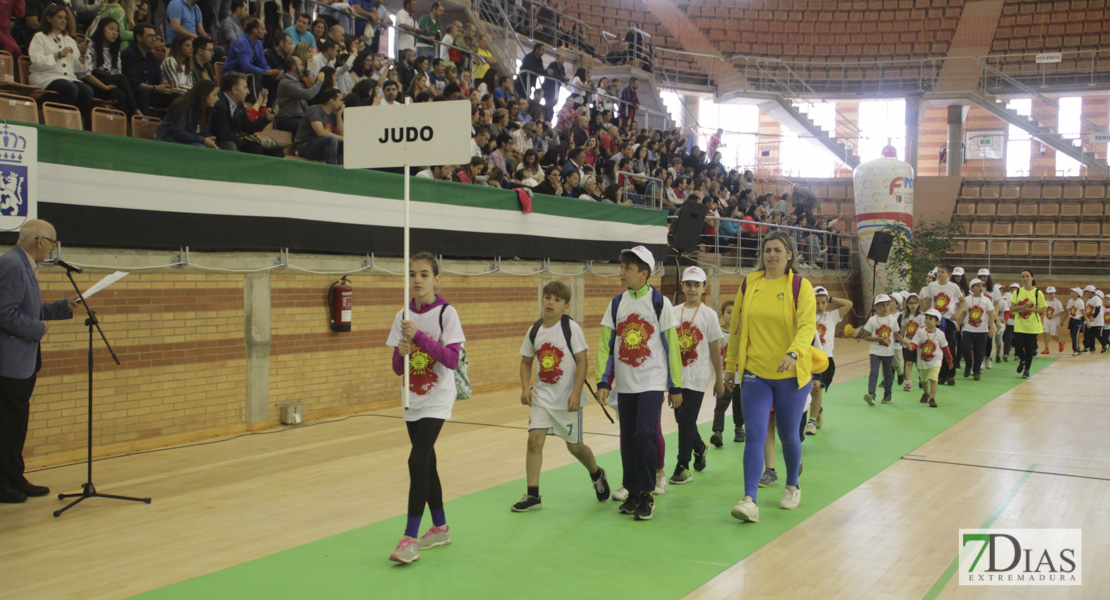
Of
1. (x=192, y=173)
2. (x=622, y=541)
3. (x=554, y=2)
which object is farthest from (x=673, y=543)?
(x=554, y=2)

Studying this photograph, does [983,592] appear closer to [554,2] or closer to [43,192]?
[43,192]

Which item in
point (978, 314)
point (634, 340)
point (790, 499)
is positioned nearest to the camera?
point (634, 340)

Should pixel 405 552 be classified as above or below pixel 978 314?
below

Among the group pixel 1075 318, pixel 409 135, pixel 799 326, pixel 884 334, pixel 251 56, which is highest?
pixel 251 56

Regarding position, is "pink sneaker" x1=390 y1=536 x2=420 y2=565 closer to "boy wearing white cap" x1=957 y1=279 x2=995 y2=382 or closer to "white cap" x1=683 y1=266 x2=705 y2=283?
"white cap" x1=683 y1=266 x2=705 y2=283

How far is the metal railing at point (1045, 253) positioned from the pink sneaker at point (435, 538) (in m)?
24.0

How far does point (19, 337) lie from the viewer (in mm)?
6379

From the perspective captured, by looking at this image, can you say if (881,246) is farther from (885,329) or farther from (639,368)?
(639,368)

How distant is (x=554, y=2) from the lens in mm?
28609

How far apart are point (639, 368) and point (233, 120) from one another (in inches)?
244

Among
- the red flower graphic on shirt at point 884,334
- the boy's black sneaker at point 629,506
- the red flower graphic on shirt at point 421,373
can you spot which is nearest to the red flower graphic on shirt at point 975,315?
the red flower graphic on shirt at point 884,334

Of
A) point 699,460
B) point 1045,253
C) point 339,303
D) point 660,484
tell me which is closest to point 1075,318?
point 1045,253

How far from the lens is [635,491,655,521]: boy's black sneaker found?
6141 mm

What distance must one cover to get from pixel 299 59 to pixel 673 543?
8.63m
